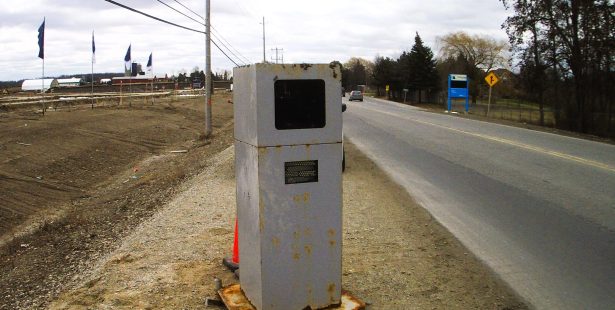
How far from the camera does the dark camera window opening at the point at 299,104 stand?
12.4ft

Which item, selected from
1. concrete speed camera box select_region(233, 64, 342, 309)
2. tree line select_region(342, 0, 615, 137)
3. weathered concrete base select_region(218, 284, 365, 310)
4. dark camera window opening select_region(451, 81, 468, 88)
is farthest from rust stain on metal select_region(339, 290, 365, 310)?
dark camera window opening select_region(451, 81, 468, 88)

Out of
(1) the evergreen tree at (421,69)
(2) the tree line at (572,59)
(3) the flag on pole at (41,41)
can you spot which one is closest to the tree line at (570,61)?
(2) the tree line at (572,59)

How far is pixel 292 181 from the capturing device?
382 cm

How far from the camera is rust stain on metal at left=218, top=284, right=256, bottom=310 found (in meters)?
4.18

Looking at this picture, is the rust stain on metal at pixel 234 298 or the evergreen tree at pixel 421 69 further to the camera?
the evergreen tree at pixel 421 69

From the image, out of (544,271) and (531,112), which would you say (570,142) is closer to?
(544,271)

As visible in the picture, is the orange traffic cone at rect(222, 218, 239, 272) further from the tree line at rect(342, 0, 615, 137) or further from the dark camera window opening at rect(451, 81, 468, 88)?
the dark camera window opening at rect(451, 81, 468, 88)

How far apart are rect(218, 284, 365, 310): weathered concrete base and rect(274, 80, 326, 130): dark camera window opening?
141cm

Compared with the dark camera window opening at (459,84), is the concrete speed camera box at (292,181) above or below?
below

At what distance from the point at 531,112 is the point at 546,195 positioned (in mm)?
28084

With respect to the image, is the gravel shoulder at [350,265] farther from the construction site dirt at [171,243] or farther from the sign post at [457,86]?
the sign post at [457,86]

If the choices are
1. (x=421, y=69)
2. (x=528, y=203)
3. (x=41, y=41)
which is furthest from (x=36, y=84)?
(x=528, y=203)

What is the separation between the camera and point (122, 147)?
21297 mm

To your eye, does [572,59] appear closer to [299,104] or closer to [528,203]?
[528,203]
